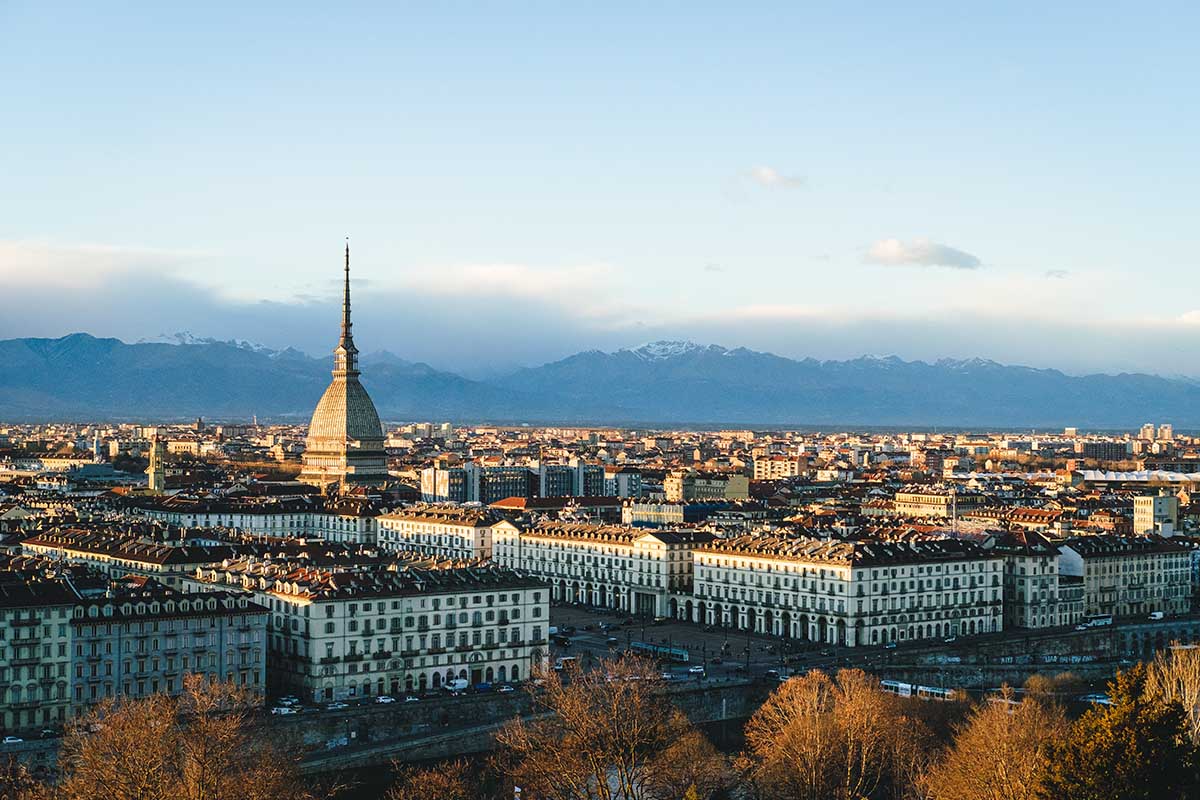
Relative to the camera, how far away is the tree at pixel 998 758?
159ft

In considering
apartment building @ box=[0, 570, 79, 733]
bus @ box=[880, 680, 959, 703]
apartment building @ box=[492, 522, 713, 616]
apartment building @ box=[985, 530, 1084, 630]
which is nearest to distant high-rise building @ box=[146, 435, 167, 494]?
apartment building @ box=[492, 522, 713, 616]

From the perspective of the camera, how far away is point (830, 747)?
184 feet

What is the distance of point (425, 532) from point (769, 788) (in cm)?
6791

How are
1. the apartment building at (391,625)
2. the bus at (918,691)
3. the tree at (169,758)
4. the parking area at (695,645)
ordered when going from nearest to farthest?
1. the tree at (169,758)
2. the apartment building at (391,625)
3. the bus at (918,691)
4. the parking area at (695,645)

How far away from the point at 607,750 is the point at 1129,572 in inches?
2380

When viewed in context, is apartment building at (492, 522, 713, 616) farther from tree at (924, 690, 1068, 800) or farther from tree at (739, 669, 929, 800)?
tree at (924, 690, 1068, 800)

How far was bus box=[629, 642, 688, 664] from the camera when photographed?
82000 mm

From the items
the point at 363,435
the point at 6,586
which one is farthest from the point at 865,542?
the point at 363,435

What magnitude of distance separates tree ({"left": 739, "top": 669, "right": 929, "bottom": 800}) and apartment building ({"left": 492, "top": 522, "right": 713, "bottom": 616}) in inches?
1440

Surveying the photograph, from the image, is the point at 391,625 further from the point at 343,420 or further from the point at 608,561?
the point at 343,420

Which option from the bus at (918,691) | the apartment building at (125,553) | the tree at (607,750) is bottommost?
the bus at (918,691)

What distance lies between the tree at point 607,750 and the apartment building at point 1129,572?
48.4 meters

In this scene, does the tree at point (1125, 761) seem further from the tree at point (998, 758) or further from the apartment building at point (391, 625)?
the apartment building at point (391, 625)

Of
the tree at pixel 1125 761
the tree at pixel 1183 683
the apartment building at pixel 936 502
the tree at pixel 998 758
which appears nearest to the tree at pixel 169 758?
the tree at pixel 998 758
